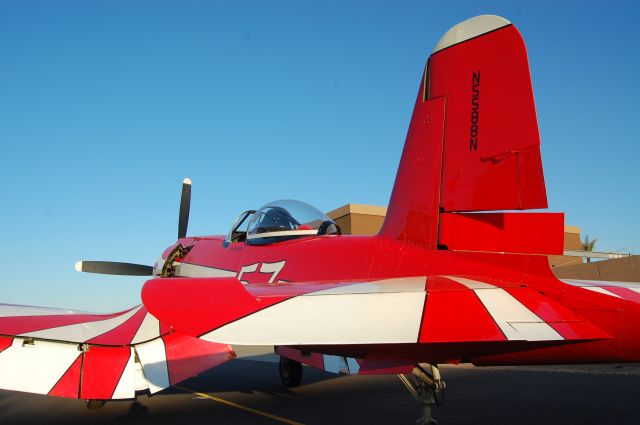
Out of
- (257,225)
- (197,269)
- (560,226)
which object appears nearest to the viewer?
(560,226)

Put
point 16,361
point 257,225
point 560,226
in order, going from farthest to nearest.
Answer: point 257,225, point 16,361, point 560,226

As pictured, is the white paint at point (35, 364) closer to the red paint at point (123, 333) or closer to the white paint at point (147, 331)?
the red paint at point (123, 333)

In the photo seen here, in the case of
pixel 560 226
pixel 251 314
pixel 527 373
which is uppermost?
pixel 560 226

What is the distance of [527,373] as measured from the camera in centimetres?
1296

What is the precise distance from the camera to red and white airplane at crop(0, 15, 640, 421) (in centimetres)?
375

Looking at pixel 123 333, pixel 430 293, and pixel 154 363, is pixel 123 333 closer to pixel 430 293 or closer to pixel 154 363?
pixel 154 363

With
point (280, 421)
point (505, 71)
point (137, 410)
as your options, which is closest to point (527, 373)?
point (280, 421)

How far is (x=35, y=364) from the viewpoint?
6.41 meters

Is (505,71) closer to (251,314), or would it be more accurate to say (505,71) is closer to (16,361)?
(251,314)

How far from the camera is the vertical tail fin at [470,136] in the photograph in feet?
15.4

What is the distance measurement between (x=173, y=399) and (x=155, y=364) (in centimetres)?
345

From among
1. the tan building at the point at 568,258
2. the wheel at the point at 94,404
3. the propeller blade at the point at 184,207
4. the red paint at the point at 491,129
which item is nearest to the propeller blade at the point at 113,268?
the propeller blade at the point at 184,207

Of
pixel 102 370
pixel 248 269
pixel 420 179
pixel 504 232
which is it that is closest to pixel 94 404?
pixel 102 370

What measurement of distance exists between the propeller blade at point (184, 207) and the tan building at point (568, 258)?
10.2 meters
